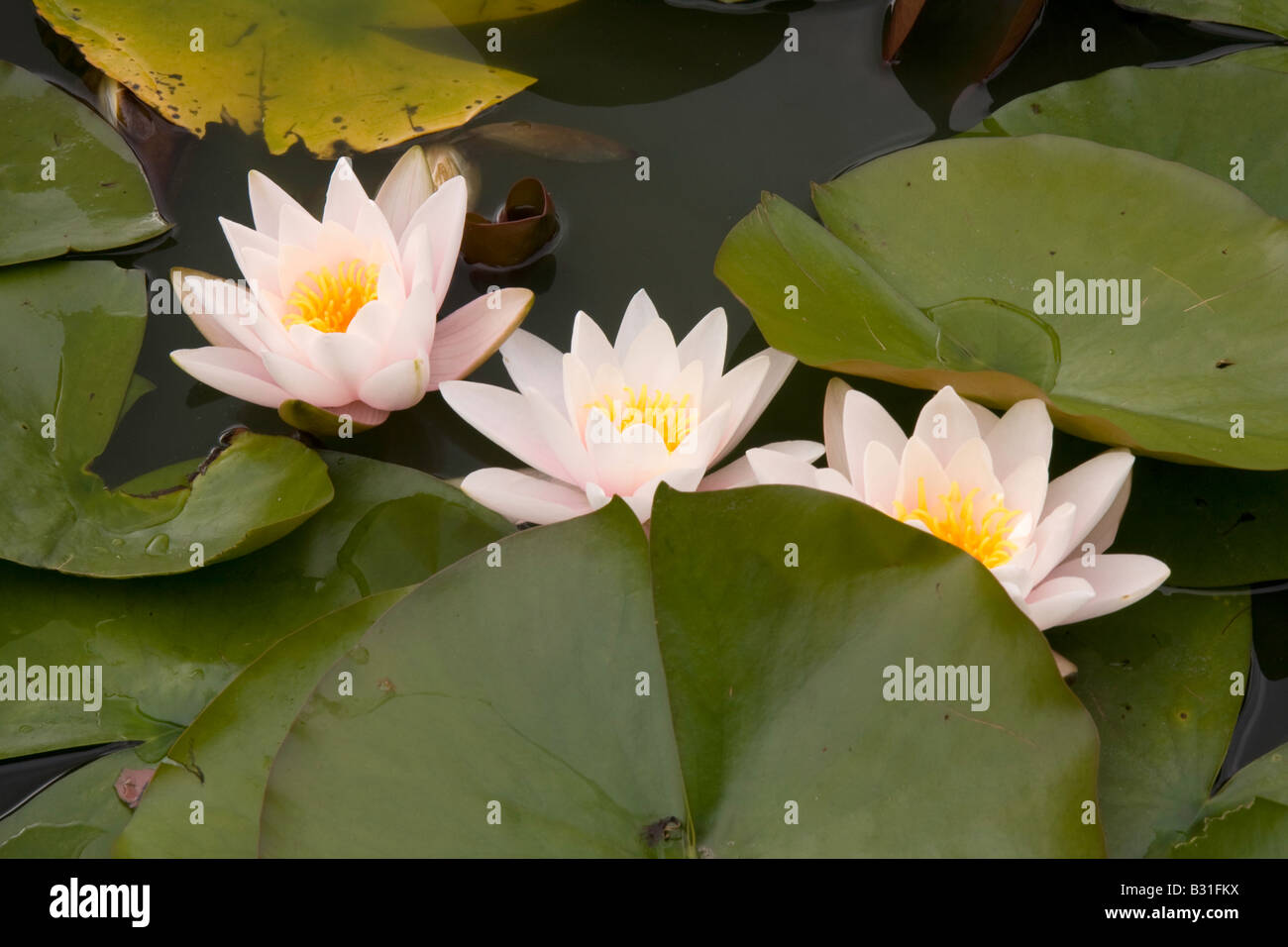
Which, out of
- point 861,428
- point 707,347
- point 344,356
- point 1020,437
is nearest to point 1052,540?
point 1020,437

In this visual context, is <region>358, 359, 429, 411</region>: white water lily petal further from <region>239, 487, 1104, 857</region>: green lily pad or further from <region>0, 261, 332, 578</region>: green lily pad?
<region>239, 487, 1104, 857</region>: green lily pad

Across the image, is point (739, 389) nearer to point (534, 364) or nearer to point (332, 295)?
point (534, 364)

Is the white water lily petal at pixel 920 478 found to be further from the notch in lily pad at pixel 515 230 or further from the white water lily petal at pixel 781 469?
the notch in lily pad at pixel 515 230

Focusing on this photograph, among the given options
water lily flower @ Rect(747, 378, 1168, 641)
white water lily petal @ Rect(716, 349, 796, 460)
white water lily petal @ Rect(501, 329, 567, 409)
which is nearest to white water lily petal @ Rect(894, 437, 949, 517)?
water lily flower @ Rect(747, 378, 1168, 641)
